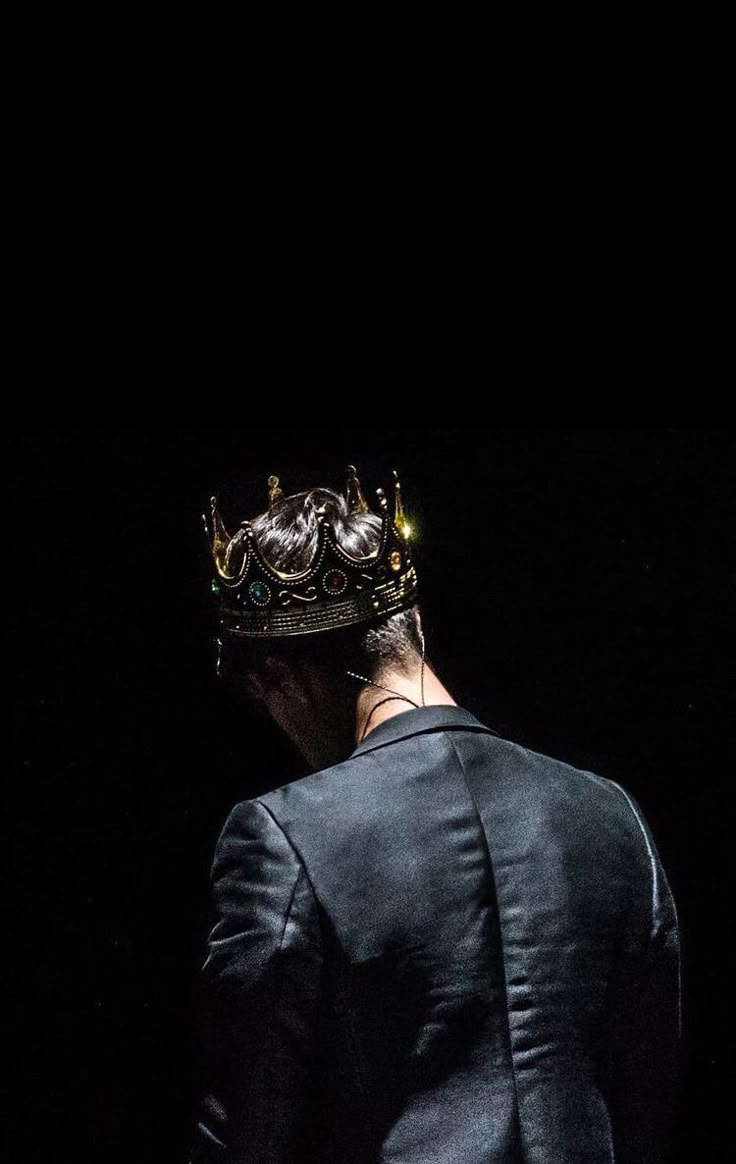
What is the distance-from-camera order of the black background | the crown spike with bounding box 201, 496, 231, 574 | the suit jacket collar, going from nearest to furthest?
the suit jacket collar → the crown spike with bounding box 201, 496, 231, 574 → the black background

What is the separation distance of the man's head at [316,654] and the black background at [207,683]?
24 centimetres

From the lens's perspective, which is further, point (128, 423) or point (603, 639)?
point (603, 639)

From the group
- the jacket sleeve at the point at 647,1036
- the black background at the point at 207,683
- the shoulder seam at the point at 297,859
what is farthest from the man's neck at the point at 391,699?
the black background at the point at 207,683

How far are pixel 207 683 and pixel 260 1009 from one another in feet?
2.55

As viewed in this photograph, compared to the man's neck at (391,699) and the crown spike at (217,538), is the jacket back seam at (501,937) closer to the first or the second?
the man's neck at (391,699)

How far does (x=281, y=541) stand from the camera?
1.75 m

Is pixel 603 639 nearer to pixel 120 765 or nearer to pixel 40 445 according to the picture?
pixel 120 765

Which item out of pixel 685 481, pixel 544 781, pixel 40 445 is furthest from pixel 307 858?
pixel 685 481

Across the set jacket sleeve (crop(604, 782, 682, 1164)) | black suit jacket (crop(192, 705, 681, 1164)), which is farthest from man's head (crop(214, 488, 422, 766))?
jacket sleeve (crop(604, 782, 682, 1164))

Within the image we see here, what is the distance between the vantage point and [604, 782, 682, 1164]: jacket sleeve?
63.0 inches

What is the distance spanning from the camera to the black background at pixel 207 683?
206 centimetres

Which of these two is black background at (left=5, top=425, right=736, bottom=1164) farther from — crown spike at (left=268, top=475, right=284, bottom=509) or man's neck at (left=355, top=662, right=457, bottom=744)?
man's neck at (left=355, top=662, right=457, bottom=744)

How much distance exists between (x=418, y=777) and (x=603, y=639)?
0.73 meters

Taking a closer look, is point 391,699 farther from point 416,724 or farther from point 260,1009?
point 260,1009
